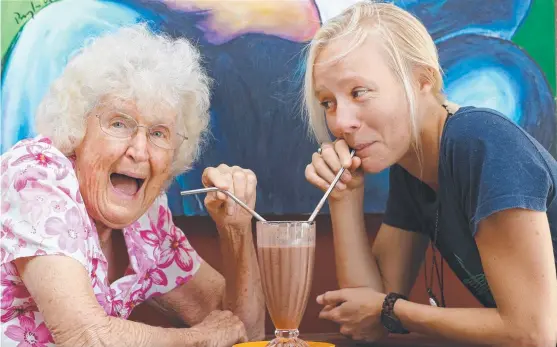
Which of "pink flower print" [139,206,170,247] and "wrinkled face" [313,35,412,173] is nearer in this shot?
"wrinkled face" [313,35,412,173]

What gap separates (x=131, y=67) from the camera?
1862mm

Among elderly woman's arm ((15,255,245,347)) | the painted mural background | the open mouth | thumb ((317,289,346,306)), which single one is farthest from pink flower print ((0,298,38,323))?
thumb ((317,289,346,306))

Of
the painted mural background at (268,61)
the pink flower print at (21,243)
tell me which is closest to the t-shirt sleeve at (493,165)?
the painted mural background at (268,61)

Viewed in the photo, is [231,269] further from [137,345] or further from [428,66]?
[428,66]


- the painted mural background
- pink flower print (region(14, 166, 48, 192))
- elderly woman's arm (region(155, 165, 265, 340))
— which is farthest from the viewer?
the painted mural background

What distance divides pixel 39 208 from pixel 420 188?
3.06ft

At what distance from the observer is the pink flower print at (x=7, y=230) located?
1655mm

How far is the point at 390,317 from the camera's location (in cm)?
183

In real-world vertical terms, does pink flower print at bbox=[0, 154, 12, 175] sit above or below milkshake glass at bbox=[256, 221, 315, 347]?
above

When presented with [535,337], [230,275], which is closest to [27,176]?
Result: [230,275]

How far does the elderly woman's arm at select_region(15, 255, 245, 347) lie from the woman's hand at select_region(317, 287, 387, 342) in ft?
1.46

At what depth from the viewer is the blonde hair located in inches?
69.7

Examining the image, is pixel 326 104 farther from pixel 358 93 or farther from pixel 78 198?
pixel 78 198
